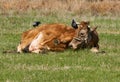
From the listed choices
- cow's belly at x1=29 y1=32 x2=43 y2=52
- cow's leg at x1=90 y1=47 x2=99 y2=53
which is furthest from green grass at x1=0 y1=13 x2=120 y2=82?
cow's belly at x1=29 y1=32 x2=43 y2=52

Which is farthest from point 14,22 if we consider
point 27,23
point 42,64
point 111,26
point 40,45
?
point 42,64

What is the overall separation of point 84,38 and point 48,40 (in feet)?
3.29

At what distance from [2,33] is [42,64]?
25.5 ft

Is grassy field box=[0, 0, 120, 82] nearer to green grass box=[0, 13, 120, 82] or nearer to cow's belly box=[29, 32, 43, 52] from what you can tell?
green grass box=[0, 13, 120, 82]

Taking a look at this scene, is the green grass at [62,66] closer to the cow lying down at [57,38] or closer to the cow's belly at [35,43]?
the cow lying down at [57,38]

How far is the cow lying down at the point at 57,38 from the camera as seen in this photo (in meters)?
13.5

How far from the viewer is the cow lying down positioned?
13477mm

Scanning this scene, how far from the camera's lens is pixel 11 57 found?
12508mm

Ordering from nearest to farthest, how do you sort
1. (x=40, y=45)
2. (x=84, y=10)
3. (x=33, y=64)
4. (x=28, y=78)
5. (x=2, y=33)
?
(x=28, y=78), (x=33, y=64), (x=40, y=45), (x=2, y=33), (x=84, y=10)

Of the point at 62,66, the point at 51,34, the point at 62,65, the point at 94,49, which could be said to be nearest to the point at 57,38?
the point at 51,34

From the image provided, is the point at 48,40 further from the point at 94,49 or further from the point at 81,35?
the point at 94,49

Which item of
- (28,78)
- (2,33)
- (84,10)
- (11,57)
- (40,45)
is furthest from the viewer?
(84,10)

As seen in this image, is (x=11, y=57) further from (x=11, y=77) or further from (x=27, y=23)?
(x=27, y=23)

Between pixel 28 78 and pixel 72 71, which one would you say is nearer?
pixel 28 78
